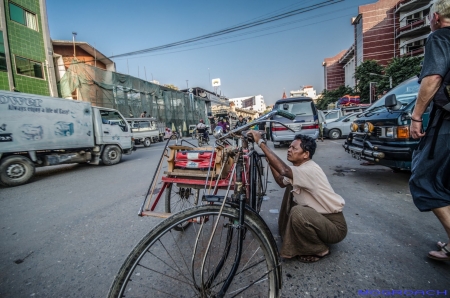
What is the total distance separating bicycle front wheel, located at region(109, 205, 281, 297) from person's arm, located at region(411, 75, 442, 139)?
1.43 metres

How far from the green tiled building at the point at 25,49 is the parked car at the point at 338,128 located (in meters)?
19.4

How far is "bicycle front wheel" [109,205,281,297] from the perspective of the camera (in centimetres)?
118

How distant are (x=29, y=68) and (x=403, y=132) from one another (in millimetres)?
20412

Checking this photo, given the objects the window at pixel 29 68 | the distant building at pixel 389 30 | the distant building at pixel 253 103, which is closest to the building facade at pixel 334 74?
the distant building at pixel 389 30

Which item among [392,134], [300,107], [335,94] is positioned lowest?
[392,134]

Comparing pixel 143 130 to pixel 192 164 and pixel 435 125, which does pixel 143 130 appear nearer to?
pixel 192 164

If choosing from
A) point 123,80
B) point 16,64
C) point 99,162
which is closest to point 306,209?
point 99,162

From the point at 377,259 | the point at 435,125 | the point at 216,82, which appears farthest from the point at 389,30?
the point at 377,259

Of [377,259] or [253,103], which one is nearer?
[377,259]

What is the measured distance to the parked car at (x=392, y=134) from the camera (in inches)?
134

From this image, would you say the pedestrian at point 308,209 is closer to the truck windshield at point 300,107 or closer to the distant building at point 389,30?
the truck windshield at point 300,107

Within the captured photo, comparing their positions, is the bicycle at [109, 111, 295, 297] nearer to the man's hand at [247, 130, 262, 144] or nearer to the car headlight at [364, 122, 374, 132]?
the man's hand at [247, 130, 262, 144]

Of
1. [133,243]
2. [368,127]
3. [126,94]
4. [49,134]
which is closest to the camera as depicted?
[133,243]

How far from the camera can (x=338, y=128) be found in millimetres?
12922
